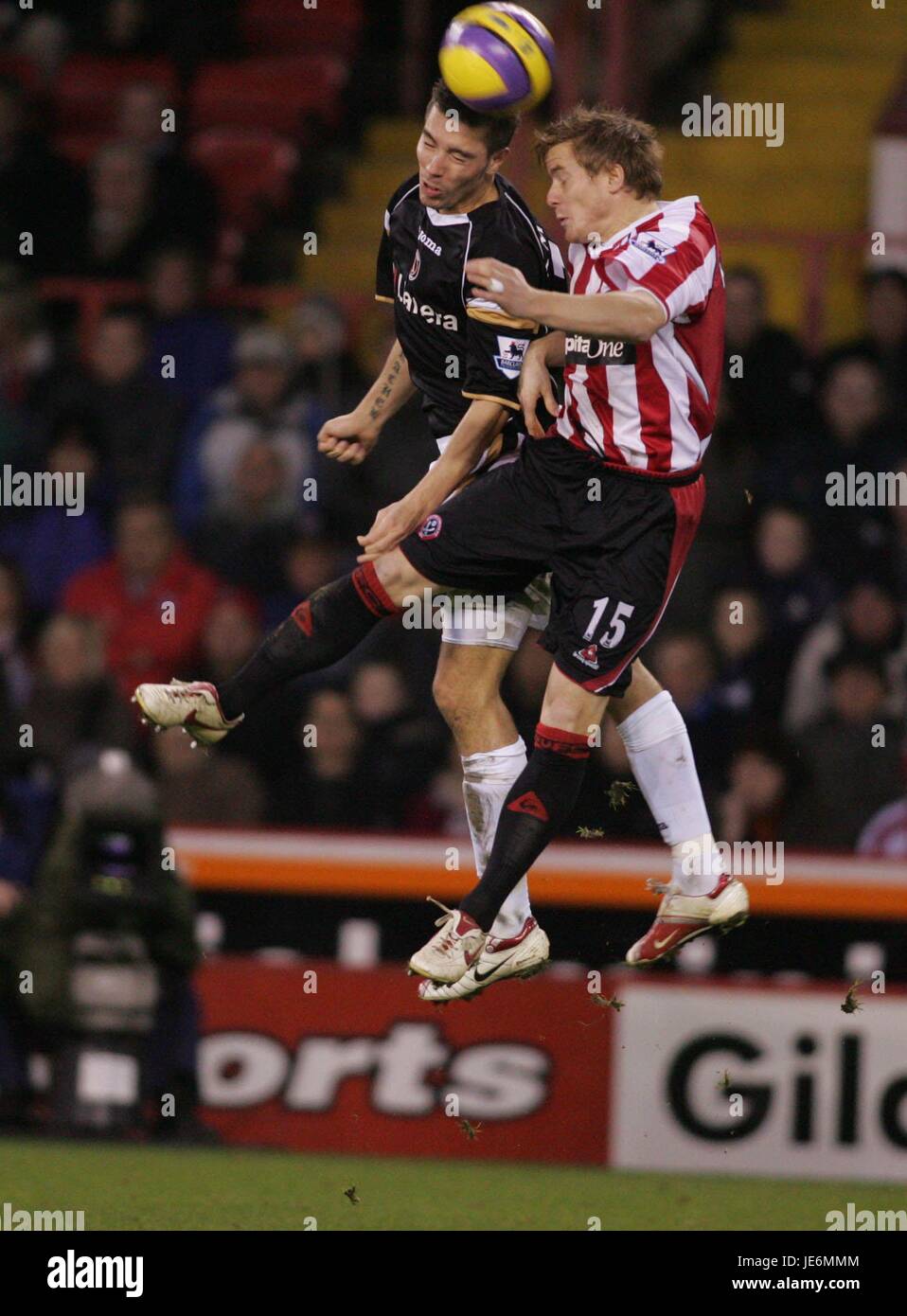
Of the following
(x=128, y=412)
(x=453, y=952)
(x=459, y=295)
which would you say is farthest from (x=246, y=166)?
(x=453, y=952)

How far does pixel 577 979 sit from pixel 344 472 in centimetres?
244

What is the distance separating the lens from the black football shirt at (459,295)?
682 centimetres

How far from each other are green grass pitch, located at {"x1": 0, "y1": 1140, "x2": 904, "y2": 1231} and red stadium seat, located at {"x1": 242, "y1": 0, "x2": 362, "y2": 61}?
6564 millimetres

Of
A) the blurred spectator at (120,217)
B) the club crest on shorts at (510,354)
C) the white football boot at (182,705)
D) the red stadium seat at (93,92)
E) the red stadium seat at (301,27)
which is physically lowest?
the white football boot at (182,705)

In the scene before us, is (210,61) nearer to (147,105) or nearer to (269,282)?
(147,105)

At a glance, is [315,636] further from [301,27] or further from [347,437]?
[301,27]

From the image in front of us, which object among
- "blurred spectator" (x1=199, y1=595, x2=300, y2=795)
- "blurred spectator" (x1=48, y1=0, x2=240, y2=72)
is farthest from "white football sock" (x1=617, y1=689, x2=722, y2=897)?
"blurred spectator" (x1=48, y1=0, x2=240, y2=72)

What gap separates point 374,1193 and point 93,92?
731 centimetres

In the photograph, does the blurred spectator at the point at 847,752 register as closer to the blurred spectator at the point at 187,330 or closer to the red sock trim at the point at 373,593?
the blurred spectator at the point at 187,330

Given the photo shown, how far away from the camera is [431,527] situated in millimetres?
6969

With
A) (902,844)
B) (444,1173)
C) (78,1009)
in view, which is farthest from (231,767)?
(902,844)

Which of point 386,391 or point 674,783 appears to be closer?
point 674,783

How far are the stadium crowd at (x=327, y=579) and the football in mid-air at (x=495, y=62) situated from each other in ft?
10.6

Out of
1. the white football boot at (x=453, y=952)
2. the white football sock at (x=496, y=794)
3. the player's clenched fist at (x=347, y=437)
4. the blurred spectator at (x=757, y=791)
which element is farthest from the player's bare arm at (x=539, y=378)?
the blurred spectator at (x=757, y=791)
